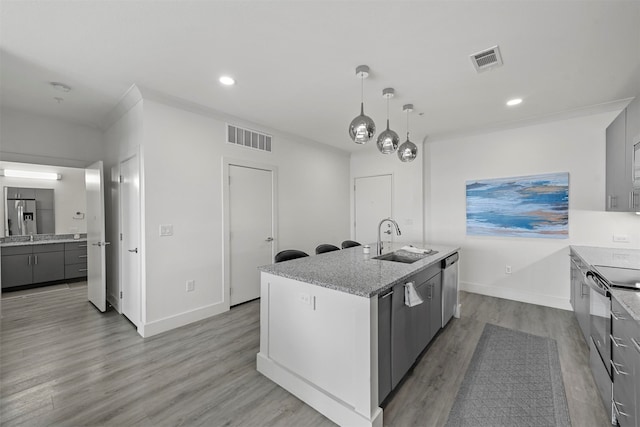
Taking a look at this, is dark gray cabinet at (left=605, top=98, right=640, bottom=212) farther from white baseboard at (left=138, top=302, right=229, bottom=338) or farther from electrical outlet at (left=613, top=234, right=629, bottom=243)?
white baseboard at (left=138, top=302, right=229, bottom=338)

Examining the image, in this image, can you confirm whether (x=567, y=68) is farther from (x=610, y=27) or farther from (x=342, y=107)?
(x=342, y=107)

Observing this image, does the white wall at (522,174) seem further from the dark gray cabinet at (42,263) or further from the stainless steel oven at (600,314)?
the dark gray cabinet at (42,263)

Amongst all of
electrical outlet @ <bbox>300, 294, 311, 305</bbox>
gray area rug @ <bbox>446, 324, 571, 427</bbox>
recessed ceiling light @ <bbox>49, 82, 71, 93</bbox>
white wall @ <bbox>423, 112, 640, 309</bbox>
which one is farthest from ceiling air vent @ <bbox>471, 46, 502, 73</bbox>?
recessed ceiling light @ <bbox>49, 82, 71, 93</bbox>

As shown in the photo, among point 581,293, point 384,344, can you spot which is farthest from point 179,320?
point 581,293

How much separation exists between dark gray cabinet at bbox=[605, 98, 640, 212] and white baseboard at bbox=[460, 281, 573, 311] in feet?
4.53

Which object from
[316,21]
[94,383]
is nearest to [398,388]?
[94,383]

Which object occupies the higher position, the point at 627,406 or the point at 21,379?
the point at 627,406

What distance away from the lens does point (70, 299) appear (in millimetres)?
4152

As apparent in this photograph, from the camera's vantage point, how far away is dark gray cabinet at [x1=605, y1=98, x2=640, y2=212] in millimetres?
2512

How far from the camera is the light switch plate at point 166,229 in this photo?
300cm

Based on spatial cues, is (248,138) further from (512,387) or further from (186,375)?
(512,387)

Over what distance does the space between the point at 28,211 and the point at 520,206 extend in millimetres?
8607

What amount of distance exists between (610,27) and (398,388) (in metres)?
3.02

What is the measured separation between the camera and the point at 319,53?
220cm
